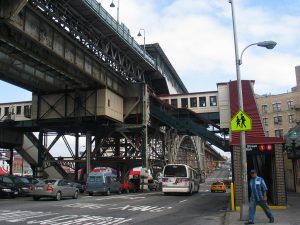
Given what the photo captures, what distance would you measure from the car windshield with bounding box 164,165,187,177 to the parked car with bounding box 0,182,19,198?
11.6 m

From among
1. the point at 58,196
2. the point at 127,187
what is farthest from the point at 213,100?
the point at 58,196

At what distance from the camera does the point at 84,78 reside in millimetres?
40125

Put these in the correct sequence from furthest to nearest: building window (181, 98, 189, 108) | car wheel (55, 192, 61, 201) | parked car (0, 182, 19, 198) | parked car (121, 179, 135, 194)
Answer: building window (181, 98, 189, 108)
parked car (121, 179, 135, 194)
parked car (0, 182, 19, 198)
car wheel (55, 192, 61, 201)

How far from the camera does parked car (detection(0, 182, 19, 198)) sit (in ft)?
94.5

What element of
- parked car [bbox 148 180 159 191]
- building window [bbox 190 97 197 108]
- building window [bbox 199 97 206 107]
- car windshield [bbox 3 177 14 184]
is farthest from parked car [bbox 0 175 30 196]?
building window [bbox 199 97 206 107]

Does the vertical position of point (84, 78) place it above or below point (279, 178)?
above

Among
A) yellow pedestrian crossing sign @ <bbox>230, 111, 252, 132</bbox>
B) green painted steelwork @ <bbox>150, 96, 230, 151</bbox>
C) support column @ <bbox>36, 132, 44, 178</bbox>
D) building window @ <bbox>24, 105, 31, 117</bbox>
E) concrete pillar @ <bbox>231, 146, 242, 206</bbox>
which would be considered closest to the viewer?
yellow pedestrian crossing sign @ <bbox>230, 111, 252, 132</bbox>

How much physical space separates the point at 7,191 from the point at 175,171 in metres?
12.9

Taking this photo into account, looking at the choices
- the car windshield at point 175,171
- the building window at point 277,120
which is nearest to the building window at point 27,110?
the car windshield at point 175,171

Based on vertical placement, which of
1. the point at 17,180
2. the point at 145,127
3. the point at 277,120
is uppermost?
the point at 277,120

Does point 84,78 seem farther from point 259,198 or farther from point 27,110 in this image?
point 259,198

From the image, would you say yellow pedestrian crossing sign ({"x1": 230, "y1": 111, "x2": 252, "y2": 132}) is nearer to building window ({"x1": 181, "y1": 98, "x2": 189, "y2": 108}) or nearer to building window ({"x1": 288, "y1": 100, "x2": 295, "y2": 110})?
building window ({"x1": 181, "y1": 98, "x2": 189, "y2": 108})

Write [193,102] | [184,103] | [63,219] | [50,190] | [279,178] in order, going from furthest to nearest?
[184,103] < [193,102] < [50,190] < [279,178] < [63,219]

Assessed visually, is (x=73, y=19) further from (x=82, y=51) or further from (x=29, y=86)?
(x=29, y=86)
